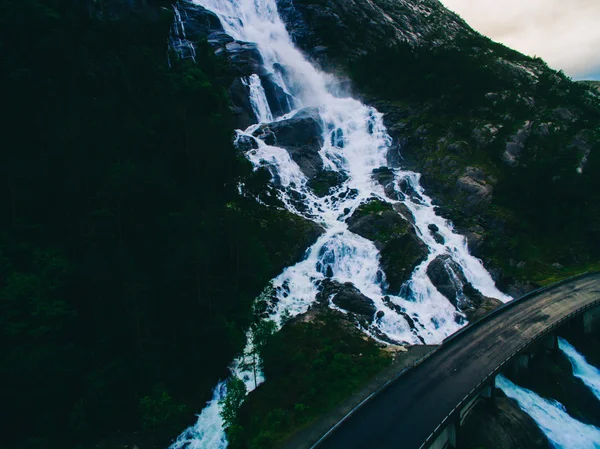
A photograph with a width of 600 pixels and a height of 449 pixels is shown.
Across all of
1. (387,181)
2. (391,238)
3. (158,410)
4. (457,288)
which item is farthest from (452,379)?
(387,181)

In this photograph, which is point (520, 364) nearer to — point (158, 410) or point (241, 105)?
point (158, 410)

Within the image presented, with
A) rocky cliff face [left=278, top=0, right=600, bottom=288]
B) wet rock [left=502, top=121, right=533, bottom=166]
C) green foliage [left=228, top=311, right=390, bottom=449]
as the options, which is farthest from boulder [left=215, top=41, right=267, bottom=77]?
green foliage [left=228, top=311, right=390, bottom=449]

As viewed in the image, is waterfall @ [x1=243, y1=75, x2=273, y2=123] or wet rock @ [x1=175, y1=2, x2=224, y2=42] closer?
waterfall @ [x1=243, y1=75, x2=273, y2=123]

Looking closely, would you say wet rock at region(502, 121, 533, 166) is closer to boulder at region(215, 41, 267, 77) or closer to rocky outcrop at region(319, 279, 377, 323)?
rocky outcrop at region(319, 279, 377, 323)

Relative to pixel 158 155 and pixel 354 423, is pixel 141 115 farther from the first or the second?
pixel 354 423

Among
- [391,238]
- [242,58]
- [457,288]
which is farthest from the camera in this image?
[242,58]
